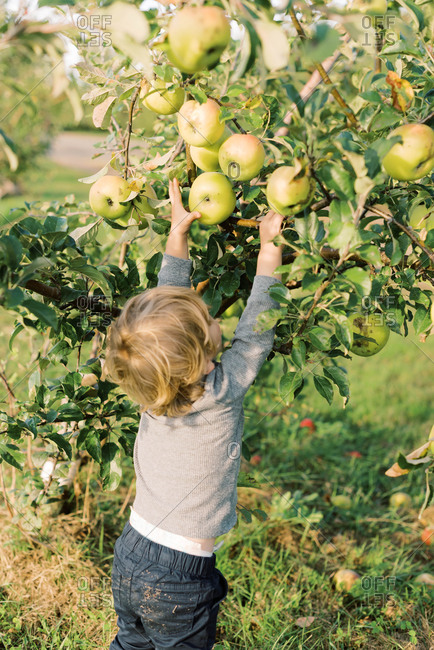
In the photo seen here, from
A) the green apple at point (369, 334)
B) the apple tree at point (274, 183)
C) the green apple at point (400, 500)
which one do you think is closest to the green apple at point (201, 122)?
the apple tree at point (274, 183)

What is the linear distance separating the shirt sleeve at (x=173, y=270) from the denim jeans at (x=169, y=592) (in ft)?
1.92

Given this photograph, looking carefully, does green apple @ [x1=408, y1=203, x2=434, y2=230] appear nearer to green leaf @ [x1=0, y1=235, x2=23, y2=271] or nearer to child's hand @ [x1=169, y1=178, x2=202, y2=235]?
child's hand @ [x1=169, y1=178, x2=202, y2=235]

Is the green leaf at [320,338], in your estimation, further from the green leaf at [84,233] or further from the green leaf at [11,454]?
the green leaf at [11,454]

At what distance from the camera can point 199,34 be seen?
77 centimetres

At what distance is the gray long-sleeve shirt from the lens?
1.21 m

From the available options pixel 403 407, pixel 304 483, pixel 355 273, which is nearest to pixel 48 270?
pixel 355 273

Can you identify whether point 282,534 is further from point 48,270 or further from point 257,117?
point 257,117

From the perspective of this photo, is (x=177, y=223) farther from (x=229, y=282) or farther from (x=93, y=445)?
(x=93, y=445)

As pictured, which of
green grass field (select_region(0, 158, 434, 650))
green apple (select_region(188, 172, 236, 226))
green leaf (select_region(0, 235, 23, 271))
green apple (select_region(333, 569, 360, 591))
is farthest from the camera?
green apple (select_region(333, 569, 360, 591))

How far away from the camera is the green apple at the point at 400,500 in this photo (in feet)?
7.87

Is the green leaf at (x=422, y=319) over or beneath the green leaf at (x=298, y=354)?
beneath

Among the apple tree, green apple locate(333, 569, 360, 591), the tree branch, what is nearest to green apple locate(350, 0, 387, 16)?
the apple tree

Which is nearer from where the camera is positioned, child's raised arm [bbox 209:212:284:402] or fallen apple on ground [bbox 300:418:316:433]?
child's raised arm [bbox 209:212:284:402]

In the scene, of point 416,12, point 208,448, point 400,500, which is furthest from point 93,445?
point 400,500
